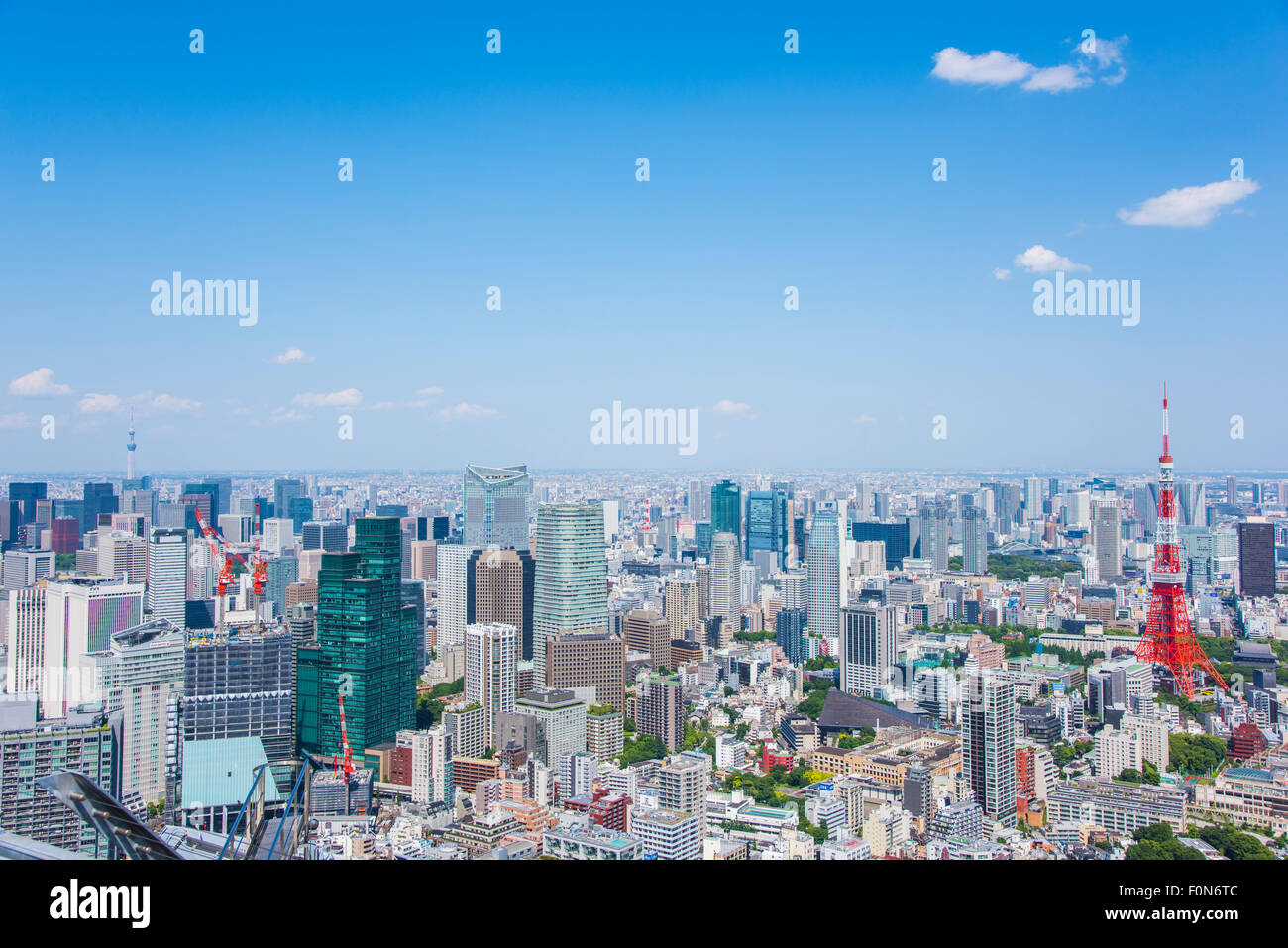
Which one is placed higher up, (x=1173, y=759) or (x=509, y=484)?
(x=509, y=484)

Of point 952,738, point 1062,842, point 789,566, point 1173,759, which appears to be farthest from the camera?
point 789,566

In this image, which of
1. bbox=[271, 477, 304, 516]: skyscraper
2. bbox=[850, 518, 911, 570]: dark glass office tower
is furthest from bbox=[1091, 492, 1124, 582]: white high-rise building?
bbox=[271, 477, 304, 516]: skyscraper

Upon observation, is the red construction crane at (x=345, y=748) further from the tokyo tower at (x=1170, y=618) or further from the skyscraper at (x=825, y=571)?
the tokyo tower at (x=1170, y=618)

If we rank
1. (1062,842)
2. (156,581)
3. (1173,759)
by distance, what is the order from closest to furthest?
(1062,842), (1173,759), (156,581)

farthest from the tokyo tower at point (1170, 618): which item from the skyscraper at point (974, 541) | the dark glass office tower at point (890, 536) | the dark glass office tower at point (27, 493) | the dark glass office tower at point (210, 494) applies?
the dark glass office tower at point (27, 493)

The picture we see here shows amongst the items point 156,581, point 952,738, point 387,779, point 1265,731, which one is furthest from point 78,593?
point 1265,731

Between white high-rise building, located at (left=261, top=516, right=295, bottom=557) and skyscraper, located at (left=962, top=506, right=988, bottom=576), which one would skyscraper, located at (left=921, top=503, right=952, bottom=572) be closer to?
skyscraper, located at (left=962, top=506, right=988, bottom=576)
